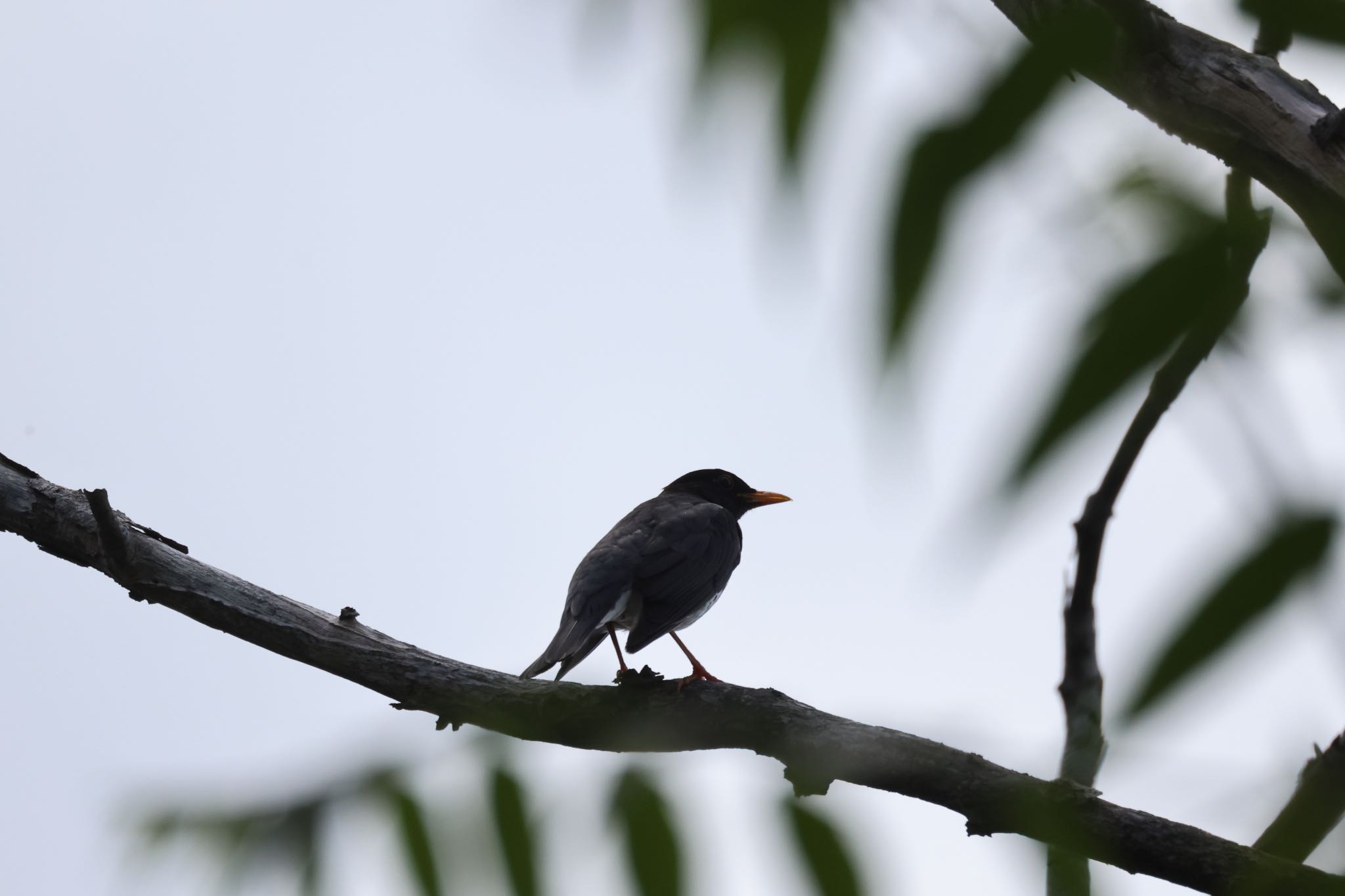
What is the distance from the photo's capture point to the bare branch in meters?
3.15

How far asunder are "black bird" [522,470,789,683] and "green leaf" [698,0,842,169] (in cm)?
440

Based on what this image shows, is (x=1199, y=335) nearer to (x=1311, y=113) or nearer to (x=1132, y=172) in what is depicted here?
(x=1132, y=172)

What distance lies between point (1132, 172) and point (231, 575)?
3.22 m

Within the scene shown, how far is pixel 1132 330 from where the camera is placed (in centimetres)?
95

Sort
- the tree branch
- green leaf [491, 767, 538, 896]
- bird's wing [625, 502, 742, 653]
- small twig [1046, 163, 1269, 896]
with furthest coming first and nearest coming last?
bird's wing [625, 502, 742, 653], small twig [1046, 163, 1269, 896], green leaf [491, 767, 538, 896], the tree branch

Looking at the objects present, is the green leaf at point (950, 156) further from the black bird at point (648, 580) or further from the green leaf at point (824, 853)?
the black bird at point (648, 580)

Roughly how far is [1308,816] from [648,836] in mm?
919

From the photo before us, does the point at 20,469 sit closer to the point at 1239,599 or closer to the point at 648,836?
the point at 648,836

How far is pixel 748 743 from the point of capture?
357 centimetres

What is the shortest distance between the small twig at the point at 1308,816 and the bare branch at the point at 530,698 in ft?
4.71

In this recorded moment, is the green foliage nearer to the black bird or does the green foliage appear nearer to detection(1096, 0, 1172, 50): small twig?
detection(1096, 0, 1172, 50): small twig

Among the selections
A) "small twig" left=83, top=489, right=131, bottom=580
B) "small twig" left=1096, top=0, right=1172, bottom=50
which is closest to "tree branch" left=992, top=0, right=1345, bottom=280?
"small twig" left=1096, top=0, right=1172, bottom=50

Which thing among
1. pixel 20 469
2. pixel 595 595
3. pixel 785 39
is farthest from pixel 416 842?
pixel 595 595

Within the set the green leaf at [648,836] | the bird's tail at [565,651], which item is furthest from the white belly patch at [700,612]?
the green leaf at [648,836]
